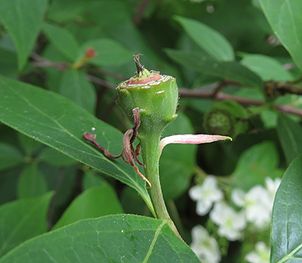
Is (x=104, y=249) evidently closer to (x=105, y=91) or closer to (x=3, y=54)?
(x=3, y=54)

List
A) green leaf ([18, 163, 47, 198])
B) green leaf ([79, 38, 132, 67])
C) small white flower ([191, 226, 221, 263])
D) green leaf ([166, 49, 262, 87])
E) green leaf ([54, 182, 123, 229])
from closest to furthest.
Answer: green leaf ([54, 182, 123, 229]) < green leaf ([166, 49, 262, 87]) < green leaf ([18, 163, 47, 198]) < green leaf ([79, 38, 132, 67]) < small white flower ([191, 226, 221, 263])

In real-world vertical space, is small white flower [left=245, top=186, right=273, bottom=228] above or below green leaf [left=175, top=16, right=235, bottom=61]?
below

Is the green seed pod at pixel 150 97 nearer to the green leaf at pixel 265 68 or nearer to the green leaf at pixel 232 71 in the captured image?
the green leaf at pixel 232 71

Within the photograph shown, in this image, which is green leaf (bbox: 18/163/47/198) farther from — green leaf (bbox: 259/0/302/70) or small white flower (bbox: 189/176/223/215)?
green leaf (bbox: 259/0/302/70)

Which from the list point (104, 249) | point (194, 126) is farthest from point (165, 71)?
point (104, 249)

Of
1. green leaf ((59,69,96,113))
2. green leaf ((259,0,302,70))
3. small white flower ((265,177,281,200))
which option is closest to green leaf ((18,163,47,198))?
green leaf ((59,69,96,113))

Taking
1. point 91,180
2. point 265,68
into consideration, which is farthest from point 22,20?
point 265,68

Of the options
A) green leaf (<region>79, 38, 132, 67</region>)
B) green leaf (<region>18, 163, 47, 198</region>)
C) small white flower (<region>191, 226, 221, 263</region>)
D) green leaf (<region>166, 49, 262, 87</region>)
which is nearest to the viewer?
green leaf (<region>166, 49, 262, 87</region>)
